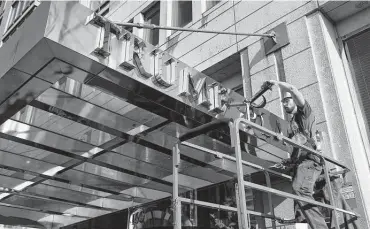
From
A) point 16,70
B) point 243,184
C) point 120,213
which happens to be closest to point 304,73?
point 243,184

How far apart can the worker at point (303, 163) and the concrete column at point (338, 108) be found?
1270 millimetres

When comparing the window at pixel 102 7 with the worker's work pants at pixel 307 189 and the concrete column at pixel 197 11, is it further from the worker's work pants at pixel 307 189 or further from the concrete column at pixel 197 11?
the worker's work pants at pixel 307 189

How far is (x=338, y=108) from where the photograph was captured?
6.37 m

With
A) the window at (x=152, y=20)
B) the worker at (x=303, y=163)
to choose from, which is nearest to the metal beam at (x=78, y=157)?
the worker at (x=303, y=163)

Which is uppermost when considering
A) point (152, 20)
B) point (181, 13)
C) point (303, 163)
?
point (152, 20)

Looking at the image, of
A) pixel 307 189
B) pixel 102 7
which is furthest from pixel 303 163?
pixel 102 7

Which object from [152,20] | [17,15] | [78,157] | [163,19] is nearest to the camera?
[78,157]

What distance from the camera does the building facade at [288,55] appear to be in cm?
437

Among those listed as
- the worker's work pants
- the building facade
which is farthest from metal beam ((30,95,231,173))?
the worker's work pants

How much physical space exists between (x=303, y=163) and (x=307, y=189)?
35 centimetres

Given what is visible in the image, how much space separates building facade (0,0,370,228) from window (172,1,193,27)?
2.20ft

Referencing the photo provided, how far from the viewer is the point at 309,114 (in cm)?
512

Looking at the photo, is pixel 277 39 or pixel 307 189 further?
pixel 277 39

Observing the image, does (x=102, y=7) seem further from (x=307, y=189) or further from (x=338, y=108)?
(x=307, y=189)
